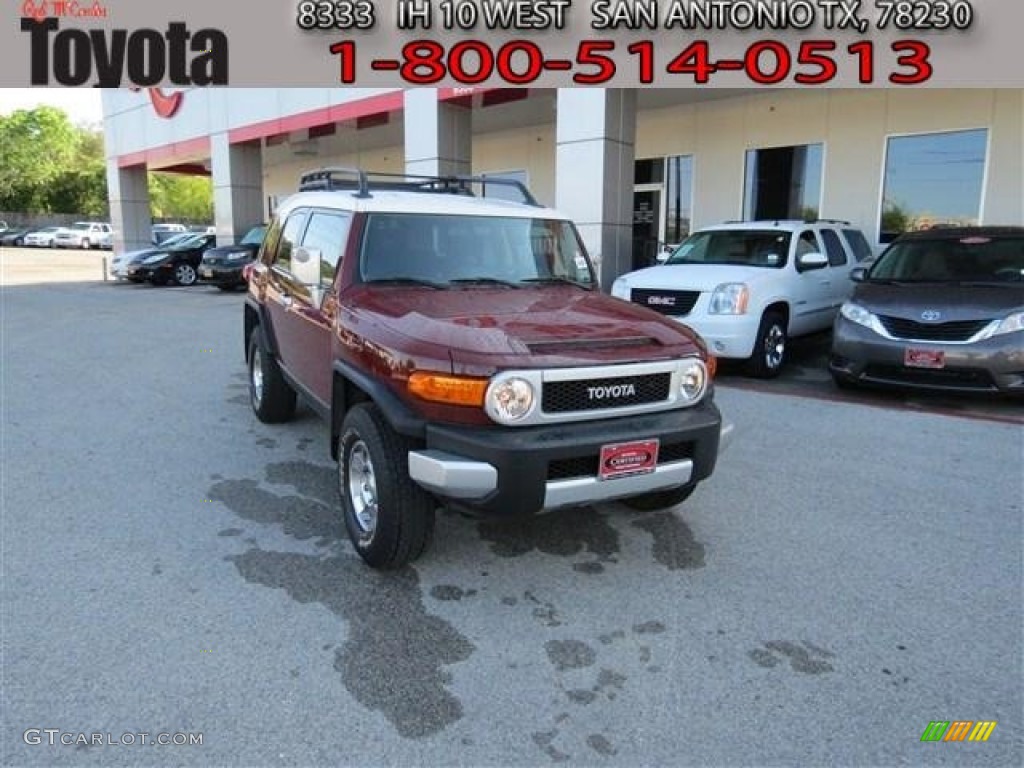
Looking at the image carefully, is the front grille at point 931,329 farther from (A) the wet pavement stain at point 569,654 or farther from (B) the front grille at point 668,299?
(A) the wet pavement stain at point 569,654

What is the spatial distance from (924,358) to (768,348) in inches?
71.8

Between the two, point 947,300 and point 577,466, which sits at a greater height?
point 947,300

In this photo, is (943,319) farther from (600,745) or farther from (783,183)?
(783,183)

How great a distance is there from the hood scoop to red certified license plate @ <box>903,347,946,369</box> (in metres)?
4.34

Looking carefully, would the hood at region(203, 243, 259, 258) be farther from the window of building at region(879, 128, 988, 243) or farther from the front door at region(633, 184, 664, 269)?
the window of building at region(879, 128, 988, 243)

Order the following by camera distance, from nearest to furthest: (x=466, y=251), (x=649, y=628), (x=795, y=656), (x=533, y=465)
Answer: (x=795, y=656), (x=533, y=465), (x=649, y=628), (x=466, y=251)

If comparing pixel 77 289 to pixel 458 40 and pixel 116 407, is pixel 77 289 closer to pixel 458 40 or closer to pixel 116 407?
pixel 458 40

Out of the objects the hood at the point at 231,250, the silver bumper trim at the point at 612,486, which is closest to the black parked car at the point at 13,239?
the hood at the point at 231,250

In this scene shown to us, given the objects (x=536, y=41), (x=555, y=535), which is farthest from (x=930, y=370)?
(x=536, y=41)

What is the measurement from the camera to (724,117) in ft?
47.1

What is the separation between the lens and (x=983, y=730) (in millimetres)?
2686

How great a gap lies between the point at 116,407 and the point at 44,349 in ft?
13.2

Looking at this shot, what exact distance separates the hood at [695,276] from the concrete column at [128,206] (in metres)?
22.4

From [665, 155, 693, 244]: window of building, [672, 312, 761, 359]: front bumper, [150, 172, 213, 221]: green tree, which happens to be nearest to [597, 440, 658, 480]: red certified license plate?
[672, 312, 761, 359]: front bumper
